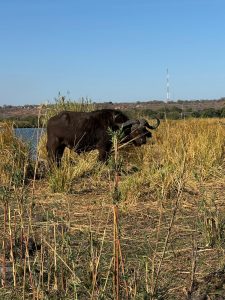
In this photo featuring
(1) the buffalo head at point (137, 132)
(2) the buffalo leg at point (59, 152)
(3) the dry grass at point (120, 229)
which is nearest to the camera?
(3) the dry grass at point (120, 229)

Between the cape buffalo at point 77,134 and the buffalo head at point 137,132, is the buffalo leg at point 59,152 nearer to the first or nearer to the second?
the cape buffalo at point 77,134

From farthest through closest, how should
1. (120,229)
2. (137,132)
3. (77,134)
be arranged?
(137,132) < (77,134) < (120,229)

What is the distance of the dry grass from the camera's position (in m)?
3.31

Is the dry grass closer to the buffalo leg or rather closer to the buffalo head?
the buffalo leg

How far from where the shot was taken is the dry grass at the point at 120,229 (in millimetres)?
3311

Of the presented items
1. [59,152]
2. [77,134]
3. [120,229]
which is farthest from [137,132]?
[120,229]

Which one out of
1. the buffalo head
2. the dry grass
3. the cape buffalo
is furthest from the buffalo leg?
the buffalo head

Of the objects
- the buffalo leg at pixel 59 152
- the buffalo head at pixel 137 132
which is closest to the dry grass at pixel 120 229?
the buffalo leg at pixel 59 152

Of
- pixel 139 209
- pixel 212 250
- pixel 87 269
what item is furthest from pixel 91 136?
pixel 87 269

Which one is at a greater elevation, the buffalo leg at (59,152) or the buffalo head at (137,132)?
the buffalo head at (137,132)

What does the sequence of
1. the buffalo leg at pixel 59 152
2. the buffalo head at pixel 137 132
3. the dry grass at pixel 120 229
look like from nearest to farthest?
the dry grass at pixel 120 229, the buffalo leg at pixel 59 152, the buffalo head at pixel 137 132

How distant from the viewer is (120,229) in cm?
426

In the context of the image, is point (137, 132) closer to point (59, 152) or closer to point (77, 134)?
point (77, 134)

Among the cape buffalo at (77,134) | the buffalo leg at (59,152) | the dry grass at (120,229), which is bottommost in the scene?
the dry grass at (120,229)
